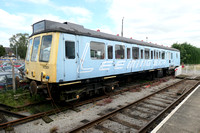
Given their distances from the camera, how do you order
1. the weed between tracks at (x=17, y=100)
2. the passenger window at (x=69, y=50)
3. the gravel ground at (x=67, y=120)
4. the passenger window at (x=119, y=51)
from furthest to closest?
the passenger window at (x=119, y=51) → the weed between tracks at (x=17, y=100) → the passenger window at (x=69, y=50) → the gravel ground at (x=67, y=120)

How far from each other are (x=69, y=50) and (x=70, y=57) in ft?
0.99

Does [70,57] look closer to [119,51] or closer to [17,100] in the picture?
[119,51]

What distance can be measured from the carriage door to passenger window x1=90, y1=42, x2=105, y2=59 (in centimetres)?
102

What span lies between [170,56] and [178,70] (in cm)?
322

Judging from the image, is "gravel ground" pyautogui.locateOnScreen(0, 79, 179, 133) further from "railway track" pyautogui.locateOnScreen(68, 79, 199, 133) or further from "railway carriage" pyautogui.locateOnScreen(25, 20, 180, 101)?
"railway carriage" pyautogui.locateOnScreen(25, 20, 180, 101)

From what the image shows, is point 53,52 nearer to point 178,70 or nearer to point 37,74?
point 37,74

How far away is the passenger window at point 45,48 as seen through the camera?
544 cm

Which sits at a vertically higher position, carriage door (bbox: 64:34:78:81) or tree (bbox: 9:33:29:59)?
tree (bbox: 9:33:29:59)

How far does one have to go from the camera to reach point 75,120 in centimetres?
501

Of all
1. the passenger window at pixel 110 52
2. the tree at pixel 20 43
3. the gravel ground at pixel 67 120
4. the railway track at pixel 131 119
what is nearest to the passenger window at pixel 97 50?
the passenger window at pixel 110 52

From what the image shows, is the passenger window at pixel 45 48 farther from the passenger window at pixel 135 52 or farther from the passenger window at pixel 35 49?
the passenger window at pixel 135 52

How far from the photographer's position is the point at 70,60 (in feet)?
18.5

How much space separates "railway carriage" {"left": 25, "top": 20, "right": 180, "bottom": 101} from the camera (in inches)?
209

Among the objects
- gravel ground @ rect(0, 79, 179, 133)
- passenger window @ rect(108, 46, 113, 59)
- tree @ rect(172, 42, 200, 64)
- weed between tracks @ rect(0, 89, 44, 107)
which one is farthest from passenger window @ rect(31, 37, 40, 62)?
tree @ rect(172, 42, 200, 64)
